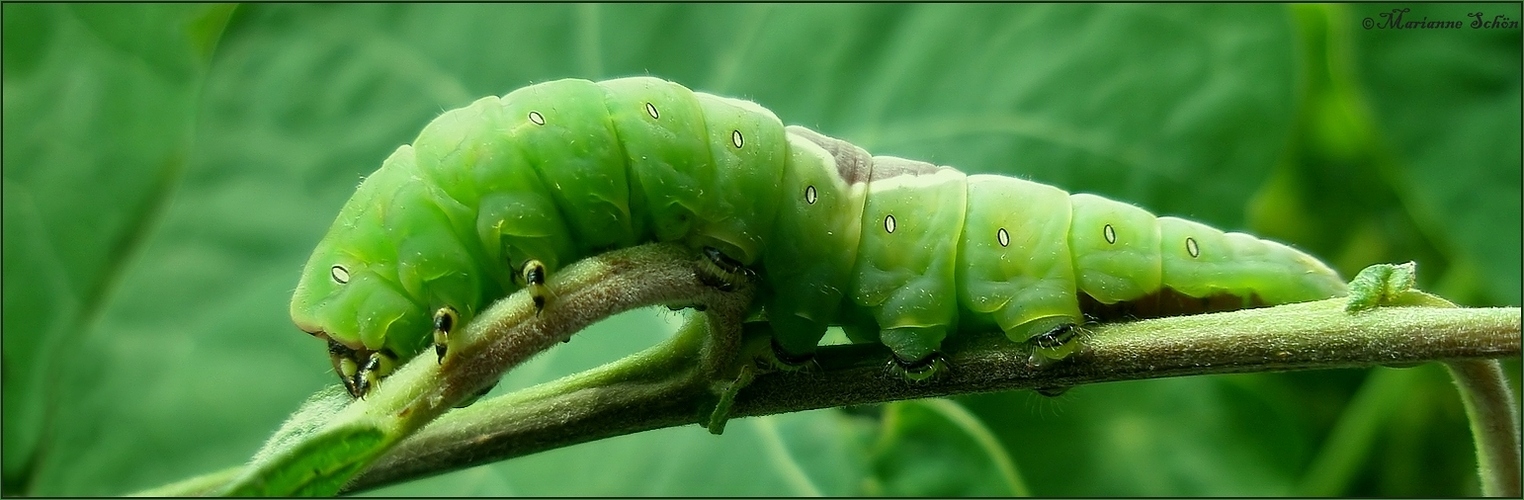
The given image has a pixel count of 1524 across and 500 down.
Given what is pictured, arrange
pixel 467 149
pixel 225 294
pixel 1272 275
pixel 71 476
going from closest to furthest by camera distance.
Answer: pixel 467 149
pixel 1272 275
pixel 71 476
pixel 225 294

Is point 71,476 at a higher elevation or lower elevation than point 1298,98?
lower

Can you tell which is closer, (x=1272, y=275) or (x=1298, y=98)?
(x=1272, y=275)

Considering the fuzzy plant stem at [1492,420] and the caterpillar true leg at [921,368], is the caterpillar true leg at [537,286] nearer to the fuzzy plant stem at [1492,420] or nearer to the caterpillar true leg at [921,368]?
the caterpillar true leg at [921,368]

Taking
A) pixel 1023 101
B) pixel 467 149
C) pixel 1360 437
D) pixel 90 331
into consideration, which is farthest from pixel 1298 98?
pixel 90 331

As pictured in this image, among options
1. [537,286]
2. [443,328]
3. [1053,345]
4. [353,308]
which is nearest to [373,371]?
[353,308]

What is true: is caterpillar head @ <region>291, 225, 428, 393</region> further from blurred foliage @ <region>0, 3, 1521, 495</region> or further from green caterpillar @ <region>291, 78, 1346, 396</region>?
blurred foliage @ <region>0, 3, 1521, 495</region>

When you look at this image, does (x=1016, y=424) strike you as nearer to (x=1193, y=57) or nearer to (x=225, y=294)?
(x=1193, y=57)

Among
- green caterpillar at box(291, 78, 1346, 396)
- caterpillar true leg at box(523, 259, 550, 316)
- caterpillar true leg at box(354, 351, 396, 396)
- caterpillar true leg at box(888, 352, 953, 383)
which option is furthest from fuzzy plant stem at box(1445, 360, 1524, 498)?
caterpillar true leg at box(354, 351, 396, 396)
